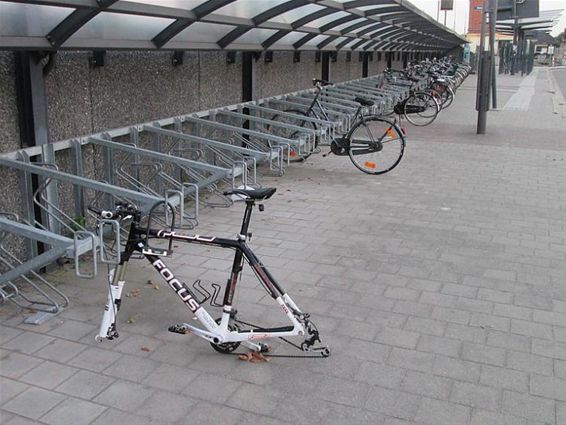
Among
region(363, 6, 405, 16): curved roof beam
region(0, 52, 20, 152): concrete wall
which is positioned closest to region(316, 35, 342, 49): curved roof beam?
region(363, 6, 405, 16): curved roof beam

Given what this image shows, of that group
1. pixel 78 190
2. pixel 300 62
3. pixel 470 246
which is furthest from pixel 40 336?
pixel 300 62

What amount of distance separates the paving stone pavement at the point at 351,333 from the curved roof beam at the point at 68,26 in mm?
1706

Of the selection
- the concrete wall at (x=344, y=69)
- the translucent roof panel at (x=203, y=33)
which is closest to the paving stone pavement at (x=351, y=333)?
the translucent roof panel at (x=203, y=33)

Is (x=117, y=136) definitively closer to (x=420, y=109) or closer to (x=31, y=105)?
(x=31, y=105)

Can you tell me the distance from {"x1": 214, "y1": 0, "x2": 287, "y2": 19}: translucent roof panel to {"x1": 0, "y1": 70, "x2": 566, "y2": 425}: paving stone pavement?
6.72ft

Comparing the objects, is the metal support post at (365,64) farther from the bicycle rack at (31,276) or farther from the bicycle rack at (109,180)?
the bicycle rack at (31,276)

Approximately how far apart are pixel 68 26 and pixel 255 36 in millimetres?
4027

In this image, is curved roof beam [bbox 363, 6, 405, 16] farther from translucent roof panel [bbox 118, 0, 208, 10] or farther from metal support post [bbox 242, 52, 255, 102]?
translucent roof panel [bbox 118, 0, 208, 10]

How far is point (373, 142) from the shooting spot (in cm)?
827

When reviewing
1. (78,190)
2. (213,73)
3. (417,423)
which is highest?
(213,73)

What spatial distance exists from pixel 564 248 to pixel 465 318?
193 cm

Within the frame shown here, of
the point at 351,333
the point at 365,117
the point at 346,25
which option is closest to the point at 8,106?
the point at 351,333

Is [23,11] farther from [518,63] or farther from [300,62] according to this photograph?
[518,63]

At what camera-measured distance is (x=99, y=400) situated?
9.76ft
